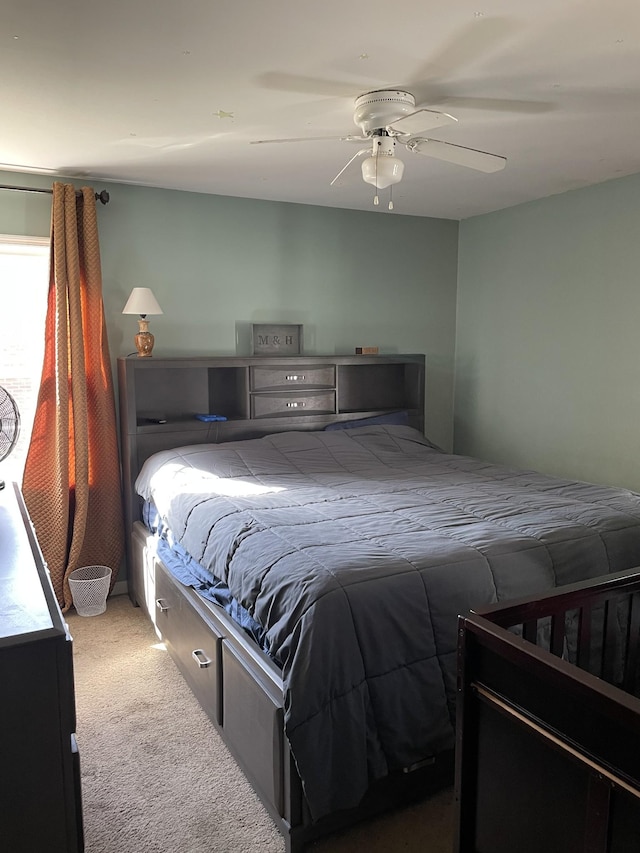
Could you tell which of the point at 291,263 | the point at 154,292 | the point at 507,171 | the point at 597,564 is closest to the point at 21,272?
the point at 154,292

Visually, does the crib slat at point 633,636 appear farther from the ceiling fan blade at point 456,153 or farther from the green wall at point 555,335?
the green wall at point 555,335

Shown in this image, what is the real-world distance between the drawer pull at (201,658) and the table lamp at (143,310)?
177cm

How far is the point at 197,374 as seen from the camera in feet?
13.0

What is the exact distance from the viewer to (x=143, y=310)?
348 centimetres

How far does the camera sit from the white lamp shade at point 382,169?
2.38 meters

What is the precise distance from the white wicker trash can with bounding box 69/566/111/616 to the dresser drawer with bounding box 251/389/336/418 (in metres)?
1.26

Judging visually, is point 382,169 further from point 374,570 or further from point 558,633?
point 558,633

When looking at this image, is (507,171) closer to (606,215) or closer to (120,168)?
(606,215)

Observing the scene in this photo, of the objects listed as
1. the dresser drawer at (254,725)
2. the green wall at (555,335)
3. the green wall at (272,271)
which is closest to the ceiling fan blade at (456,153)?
the green wall at (555,335)

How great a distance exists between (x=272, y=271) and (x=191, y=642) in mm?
2390

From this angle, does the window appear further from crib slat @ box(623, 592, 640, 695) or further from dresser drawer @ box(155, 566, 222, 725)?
crib slat @ box(623, 592, 640, 695)

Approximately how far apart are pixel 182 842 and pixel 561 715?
4.47 feet

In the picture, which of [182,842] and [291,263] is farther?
[291,263]

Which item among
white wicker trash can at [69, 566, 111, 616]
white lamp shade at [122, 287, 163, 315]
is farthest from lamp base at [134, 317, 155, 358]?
white wicker trash can at [69, 566, 111, 616]
